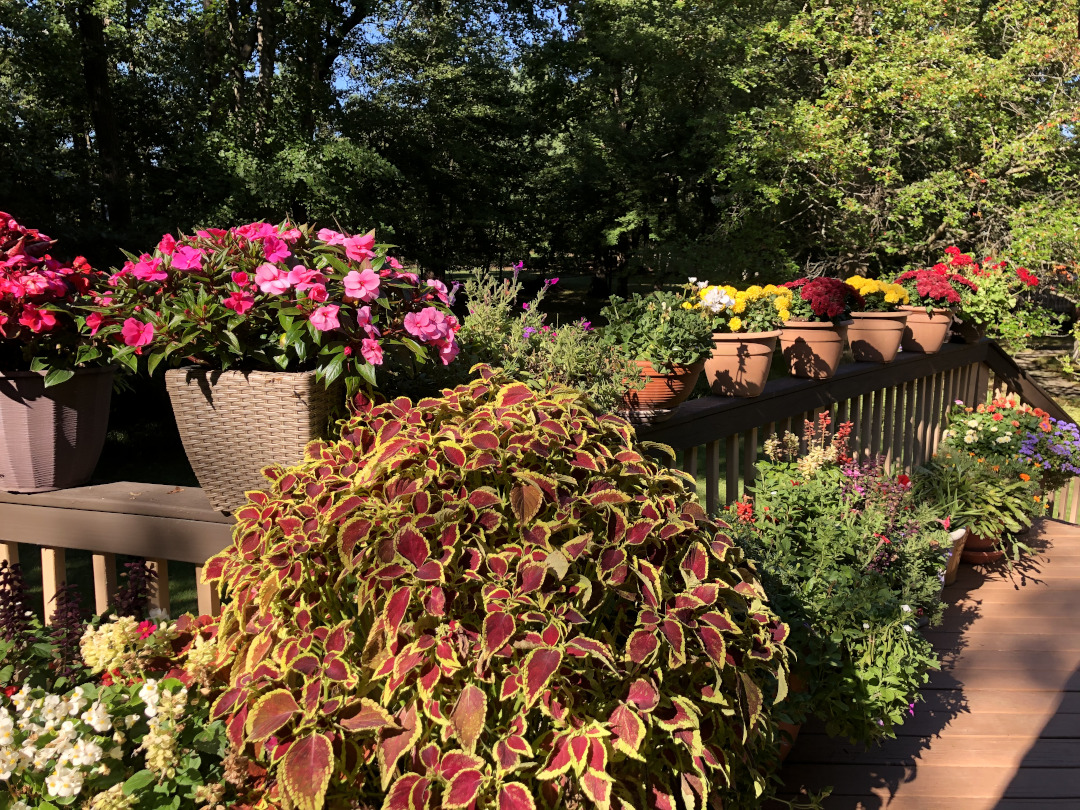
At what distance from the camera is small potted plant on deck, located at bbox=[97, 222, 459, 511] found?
166 centimetres

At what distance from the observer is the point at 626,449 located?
1.67 meters

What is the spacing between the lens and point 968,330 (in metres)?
5.07

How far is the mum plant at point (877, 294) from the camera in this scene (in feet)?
13.8

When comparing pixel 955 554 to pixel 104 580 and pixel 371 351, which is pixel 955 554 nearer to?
pixel 371 351

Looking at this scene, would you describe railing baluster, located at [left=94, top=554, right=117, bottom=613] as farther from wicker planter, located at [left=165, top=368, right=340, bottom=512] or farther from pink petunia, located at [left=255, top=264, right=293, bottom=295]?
pink petunia, located at [left=255, top=264, right=293, bottom=295]

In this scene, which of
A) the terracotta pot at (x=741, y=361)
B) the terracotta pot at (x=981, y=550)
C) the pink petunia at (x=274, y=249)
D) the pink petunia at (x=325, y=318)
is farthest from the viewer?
the terracotta pot at (x=981, y=550)

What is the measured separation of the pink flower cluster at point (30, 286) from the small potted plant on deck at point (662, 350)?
53.9 inches

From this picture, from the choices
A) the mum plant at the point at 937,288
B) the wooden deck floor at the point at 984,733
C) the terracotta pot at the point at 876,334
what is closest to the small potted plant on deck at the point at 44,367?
the wooden deck floor at the point at 984,733

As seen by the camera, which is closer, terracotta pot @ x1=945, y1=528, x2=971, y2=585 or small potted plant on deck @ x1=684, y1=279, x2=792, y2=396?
small potted plant on deck @ x1=684, y1=279, x2=792, y2=396

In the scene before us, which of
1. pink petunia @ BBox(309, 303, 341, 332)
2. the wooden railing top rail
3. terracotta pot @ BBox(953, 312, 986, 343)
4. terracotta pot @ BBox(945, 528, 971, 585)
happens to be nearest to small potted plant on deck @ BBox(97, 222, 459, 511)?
pink petunia @ BBox(309, 303, 341, 332)

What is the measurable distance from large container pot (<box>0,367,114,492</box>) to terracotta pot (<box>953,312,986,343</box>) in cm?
467

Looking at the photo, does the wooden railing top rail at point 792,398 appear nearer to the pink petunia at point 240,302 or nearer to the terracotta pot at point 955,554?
the terracotta pot at point 955,554

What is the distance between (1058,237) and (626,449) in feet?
28.2

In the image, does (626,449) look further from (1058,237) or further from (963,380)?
(1058,237)
